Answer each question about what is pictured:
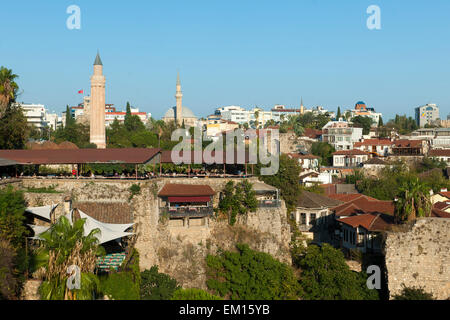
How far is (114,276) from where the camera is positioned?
24.5m

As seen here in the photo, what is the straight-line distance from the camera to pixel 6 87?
4000 cm

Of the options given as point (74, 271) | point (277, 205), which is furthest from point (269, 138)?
point (74, 271)

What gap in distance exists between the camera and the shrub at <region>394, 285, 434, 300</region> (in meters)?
25.6

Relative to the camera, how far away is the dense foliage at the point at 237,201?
31.9 metres

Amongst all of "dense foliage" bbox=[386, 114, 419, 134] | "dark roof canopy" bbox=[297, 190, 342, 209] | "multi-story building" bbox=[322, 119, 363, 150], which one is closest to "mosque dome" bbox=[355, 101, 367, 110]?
"dense foliage" bbox=[386, 114, 419, 134]

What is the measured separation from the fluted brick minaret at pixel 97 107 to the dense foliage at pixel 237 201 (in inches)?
1832

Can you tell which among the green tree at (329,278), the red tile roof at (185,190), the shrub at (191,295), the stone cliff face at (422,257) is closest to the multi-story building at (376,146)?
the green tree at (329,278)

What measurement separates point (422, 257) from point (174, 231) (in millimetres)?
14153

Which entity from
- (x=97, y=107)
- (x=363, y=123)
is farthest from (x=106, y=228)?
(x=363, y=123)

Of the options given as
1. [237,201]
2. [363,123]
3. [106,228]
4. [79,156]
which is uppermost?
[363,123]

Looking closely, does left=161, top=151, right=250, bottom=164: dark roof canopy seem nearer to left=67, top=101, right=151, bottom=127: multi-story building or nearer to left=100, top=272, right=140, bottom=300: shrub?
left=100, top=272, right=140, bottom=300: shrub

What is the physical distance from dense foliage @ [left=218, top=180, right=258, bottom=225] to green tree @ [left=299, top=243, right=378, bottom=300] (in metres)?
4.63

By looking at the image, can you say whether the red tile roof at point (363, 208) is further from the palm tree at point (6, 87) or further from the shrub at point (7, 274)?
the palm tree at point (6, 87)

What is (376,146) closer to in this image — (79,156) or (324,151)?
(324,151)
